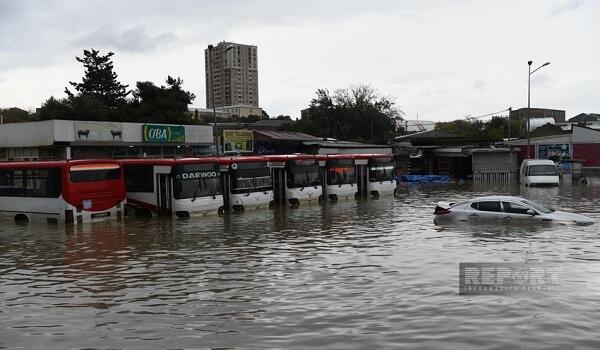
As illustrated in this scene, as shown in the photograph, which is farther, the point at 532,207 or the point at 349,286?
the point at 532,207

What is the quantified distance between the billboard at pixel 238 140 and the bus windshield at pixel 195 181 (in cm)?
1535

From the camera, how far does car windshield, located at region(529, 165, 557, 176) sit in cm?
4297

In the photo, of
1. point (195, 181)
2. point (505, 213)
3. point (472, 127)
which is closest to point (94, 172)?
point (195, 181)

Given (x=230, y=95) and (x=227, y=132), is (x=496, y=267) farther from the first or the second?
(x=230, y=95)

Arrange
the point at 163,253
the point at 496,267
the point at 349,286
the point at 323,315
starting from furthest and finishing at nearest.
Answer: the point at 163,253 < the point at 496,267 < the point at 349,286 < the point at 323,315

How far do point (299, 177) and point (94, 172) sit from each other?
11228 mm

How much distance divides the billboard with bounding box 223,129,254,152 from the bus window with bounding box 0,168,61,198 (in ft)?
58.0

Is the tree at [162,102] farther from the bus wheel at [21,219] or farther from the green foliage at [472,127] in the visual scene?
the green foliage at [472,127]

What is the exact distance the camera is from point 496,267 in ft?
45.0

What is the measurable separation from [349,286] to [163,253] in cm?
703

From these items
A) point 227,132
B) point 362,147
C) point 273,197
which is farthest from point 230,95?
point 273,197

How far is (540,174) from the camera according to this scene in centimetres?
4297

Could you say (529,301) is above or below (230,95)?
below

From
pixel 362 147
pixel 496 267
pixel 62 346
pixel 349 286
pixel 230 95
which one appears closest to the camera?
pixel 62 346
